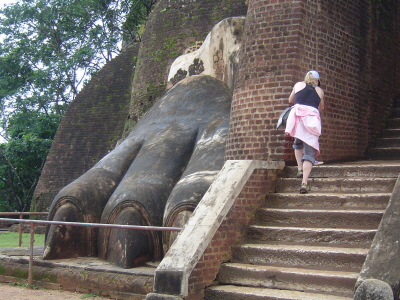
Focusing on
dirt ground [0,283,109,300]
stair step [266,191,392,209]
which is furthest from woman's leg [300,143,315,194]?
dirt ground [0,283,109,300]

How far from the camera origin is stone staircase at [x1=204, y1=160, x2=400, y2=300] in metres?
5.87

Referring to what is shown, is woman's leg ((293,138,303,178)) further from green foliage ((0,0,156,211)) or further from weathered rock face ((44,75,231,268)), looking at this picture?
green foliage ((0,0,156,211))

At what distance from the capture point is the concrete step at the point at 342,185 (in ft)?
23.0

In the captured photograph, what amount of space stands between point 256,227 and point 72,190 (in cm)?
395

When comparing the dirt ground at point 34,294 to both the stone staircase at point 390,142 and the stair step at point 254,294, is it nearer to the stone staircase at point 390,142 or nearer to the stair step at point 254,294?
the stair step at point 254,294

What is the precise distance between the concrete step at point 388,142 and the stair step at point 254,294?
451 centimetres

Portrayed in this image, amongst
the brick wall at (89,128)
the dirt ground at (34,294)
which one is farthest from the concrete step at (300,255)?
the brick wall at (89,128)

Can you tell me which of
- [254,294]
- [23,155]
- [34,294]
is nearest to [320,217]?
[254,294]

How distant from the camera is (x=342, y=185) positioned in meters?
7.21

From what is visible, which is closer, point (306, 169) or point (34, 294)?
point (306, 169)

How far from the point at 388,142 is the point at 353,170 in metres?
2.55

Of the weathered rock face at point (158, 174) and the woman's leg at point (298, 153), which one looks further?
the weathered rock face at point (158, 174)

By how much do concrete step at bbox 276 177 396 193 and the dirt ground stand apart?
2.61m

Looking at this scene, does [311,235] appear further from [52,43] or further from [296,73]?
[52,43]
